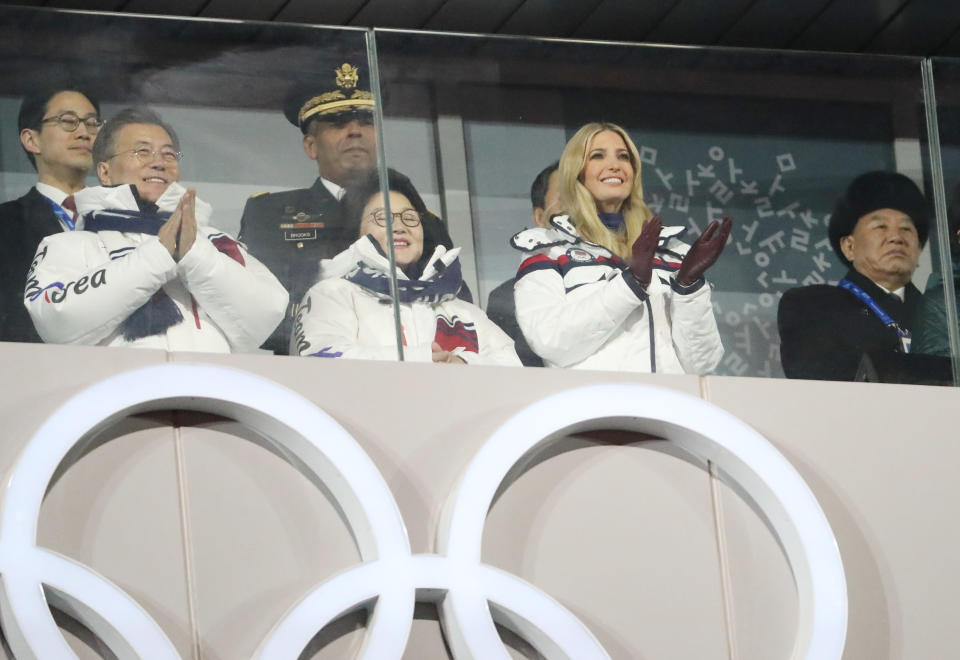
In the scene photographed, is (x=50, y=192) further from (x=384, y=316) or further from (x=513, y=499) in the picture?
(x=513, y=499)

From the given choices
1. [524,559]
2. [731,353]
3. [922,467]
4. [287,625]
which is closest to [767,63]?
[731,353]

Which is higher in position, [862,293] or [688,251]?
[688,251]

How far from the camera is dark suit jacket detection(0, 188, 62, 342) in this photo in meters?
3.66

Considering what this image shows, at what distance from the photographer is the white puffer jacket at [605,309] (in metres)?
4.06

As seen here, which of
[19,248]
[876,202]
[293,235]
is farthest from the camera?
[876,202]

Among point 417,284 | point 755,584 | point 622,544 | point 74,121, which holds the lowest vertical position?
point 755,584

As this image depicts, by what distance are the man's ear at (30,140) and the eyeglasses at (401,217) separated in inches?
28.5

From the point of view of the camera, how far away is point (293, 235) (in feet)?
12.8

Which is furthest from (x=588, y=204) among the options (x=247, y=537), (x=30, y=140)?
(x=30, y=140)

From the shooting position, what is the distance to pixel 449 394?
155 inches

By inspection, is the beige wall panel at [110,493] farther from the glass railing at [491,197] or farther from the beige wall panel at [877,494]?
the beige wall panel at [877,494]

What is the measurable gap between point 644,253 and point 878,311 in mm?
631

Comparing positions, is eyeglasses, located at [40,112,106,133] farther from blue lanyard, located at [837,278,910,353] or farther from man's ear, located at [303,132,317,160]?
blue lanyard, located at [837,278,910,353]

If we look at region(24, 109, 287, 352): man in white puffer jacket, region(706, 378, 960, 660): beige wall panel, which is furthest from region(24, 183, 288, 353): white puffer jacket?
region(706, 378, 960, 660): beige wall panel
